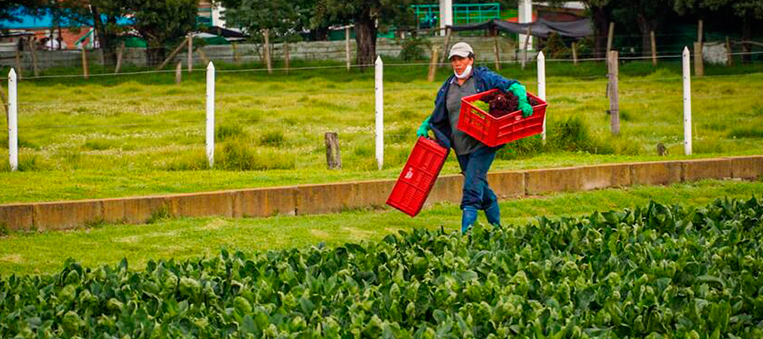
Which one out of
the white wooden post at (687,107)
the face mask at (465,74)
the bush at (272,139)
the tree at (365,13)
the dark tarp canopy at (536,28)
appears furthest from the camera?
the dark tarp canopy at (536,28)

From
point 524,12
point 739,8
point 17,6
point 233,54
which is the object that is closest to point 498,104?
point 739,8

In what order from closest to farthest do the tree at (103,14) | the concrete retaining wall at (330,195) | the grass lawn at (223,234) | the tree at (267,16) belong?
the grass lawn at (223,234), the concrete retaining wall at (330,195), the tree at (103,14), the tree at (267,16)

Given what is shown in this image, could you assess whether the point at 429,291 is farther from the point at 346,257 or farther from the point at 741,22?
the point at 741,22

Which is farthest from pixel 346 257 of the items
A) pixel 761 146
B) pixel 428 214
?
pixel 761 146

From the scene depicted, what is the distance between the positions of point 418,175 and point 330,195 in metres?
1.95

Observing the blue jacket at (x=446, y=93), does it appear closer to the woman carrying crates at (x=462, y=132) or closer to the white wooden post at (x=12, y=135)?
the woman carrying crates at (x=462, y=132)

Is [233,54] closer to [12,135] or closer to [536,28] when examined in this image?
[536,28]

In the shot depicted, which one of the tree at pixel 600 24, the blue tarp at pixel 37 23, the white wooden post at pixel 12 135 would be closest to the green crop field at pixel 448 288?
the white wooden post at pixel 12 135

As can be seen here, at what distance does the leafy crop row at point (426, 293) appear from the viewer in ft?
21.4

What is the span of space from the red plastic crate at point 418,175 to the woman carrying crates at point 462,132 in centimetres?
10

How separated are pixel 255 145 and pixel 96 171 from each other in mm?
3496

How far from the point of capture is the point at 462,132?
11305 millimetres

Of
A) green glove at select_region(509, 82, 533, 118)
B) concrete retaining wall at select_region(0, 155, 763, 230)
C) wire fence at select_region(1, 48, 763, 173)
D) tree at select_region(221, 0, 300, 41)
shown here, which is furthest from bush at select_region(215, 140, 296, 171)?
tree at select_region(221, 0, 300, 41)

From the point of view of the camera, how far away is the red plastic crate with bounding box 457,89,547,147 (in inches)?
427
